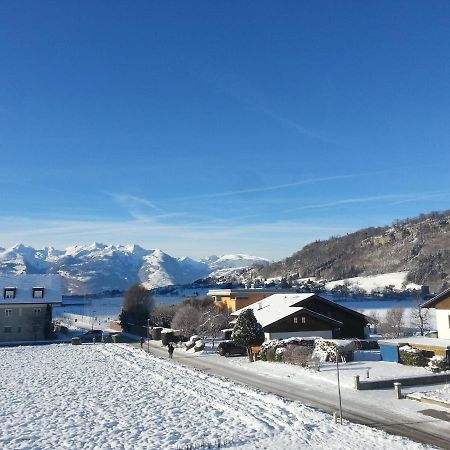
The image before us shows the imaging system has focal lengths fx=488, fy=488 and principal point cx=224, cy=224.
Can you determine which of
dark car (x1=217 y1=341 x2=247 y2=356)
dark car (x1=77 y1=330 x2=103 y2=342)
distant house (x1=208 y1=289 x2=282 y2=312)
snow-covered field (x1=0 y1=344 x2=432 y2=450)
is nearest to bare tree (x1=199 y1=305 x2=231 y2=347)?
dark car (x1=217 y1=341 x2=247 y2=356)

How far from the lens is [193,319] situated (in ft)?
202

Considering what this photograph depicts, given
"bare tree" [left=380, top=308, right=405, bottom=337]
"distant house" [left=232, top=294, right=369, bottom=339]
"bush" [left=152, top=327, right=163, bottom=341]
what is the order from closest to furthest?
"distant house" [left=232, top=294, right=369, bottom=339], "bare tree" [left=380, top=308, right=405, bottom=337], "bush" [left=152, top=327, right=163, bottom=341]

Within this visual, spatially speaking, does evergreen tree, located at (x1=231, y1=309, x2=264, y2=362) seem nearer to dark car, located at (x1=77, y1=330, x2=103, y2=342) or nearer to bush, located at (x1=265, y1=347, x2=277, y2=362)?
bush, located at (x1=265, y1=347, x2=277, y2=362)

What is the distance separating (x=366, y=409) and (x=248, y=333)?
19193 mm

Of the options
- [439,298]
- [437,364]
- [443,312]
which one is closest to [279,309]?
[439,298]

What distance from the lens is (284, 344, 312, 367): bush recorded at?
35094mm

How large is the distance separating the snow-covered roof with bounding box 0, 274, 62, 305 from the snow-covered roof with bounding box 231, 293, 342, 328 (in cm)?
3074

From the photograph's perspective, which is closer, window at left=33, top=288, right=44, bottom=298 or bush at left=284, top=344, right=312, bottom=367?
bush at left=284, top=344, right=312, bottom=367

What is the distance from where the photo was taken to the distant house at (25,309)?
219 feet

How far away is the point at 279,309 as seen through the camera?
50875 mm

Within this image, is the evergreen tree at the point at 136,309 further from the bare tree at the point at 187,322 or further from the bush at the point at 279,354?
the bush at the point at 279,354

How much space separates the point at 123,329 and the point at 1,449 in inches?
2667

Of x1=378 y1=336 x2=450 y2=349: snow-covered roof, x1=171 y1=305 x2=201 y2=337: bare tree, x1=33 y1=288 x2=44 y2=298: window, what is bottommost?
x1=378 y1=336 x2=450 y2=349: snow-covered roof

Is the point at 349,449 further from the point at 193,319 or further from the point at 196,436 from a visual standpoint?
the point at 193,319
